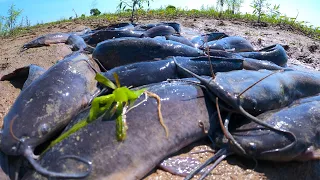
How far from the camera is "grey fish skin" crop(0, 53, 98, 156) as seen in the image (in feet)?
9.01

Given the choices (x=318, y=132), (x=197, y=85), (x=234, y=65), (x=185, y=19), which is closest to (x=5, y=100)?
(x=197, y=85)

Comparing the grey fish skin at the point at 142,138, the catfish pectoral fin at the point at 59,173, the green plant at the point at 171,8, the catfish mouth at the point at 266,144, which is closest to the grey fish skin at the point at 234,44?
the grey fish skin at the point at 142,138

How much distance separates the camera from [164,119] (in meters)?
2.84

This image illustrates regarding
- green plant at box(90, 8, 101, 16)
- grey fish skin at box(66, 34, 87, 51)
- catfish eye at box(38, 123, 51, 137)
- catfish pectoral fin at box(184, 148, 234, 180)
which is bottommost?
green plant at box(90, 8, 101, 16)

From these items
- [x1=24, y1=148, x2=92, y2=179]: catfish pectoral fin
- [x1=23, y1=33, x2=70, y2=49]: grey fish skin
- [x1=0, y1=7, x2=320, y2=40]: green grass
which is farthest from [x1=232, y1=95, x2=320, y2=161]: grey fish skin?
[x1=0, y1=7, x2=320, y2=40]: green grass

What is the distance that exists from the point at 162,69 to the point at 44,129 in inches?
43.8

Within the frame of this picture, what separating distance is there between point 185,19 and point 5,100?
620 centimetres

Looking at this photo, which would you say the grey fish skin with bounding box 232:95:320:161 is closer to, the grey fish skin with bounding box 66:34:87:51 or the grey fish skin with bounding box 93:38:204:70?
the grey fish skin with bounding box 93:38:204:70

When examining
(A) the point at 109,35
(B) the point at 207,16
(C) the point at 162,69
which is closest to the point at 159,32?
(A) the point at 109,35

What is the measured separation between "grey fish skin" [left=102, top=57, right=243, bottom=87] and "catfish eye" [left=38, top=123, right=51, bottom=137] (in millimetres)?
704

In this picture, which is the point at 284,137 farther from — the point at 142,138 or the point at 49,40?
the point at 49,40

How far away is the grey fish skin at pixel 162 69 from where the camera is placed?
10.9 feet

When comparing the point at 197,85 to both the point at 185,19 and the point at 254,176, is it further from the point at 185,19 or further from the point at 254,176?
the point at 185,19

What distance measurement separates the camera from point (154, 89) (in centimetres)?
307
